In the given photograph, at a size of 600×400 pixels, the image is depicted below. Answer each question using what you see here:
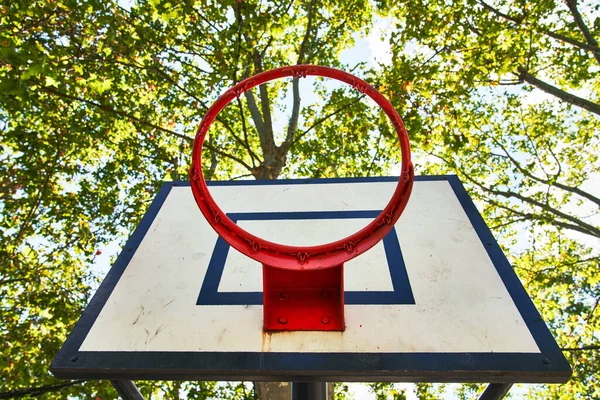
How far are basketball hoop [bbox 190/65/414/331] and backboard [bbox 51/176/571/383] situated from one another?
97mm

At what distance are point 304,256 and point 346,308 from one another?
0.42 metres

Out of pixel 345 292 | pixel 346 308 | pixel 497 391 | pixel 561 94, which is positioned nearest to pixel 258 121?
pixel 345 292

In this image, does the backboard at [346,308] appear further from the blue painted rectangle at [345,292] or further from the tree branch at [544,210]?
the tree branch at [544,210]

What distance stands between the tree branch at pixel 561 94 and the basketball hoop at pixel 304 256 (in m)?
6.42

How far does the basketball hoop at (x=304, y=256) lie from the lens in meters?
1.73

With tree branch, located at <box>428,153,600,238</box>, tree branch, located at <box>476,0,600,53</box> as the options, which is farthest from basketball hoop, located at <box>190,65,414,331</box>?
tree branch, located at <box>476,0,600,53</box>

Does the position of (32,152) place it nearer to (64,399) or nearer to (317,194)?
(64,399)

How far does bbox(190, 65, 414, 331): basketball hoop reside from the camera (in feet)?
5.68

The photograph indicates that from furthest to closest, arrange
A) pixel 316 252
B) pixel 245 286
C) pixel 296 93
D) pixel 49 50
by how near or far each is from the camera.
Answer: pixel 296 93 < pixel 49 50 < pixel 245 286 < pixel 316 252

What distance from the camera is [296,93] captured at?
21.0 feet

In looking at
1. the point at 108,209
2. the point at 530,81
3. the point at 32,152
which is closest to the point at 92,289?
the point at 108,209

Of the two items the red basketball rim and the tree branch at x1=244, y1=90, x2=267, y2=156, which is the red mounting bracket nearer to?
the red basketball rim

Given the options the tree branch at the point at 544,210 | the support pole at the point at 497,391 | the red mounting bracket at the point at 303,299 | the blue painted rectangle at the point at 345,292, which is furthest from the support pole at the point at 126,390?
the tree branch at the point at 544,210

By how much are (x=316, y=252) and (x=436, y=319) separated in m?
0.71
